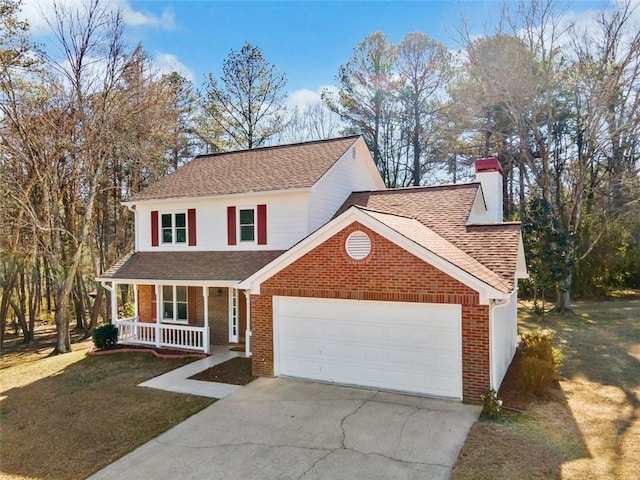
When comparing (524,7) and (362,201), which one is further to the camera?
(524,7)

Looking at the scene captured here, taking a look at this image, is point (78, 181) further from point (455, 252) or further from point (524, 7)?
point (524, 7)

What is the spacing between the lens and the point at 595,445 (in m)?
7.00

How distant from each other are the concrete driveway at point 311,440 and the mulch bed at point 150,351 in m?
4.75

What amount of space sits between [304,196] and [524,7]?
54.1 feet

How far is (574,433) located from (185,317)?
40.9ft

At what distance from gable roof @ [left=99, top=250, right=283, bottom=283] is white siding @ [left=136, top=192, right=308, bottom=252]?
0.27 meters

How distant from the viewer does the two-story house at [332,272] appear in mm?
8867

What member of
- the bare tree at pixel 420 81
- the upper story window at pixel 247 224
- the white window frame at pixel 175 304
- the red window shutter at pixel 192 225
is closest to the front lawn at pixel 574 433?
the upper story window at pixel 247 224

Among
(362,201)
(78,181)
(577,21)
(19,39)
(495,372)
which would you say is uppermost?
(577,21)

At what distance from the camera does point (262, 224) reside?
1449 cm

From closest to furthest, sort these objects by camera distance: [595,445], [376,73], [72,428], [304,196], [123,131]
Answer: [595,445] → [72,428] → [304,196] → [123,131] → [376,73]

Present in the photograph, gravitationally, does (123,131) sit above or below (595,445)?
above

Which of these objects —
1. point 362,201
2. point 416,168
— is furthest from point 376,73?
point 362,201

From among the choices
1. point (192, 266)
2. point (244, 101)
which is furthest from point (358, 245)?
point (244, 101)
